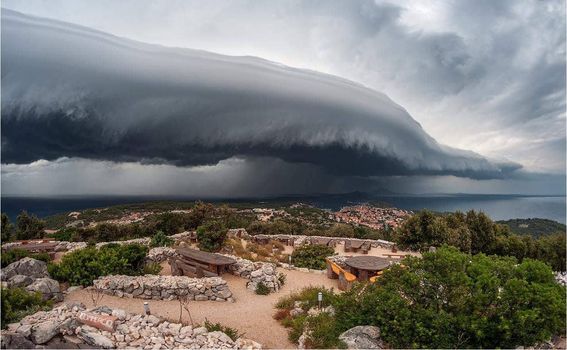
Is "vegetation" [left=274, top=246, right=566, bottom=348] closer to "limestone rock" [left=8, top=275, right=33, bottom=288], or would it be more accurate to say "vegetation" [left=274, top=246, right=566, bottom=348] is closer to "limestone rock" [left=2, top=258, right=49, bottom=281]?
"limestone rock" [left=8, top=275, right=33, bottom=288]

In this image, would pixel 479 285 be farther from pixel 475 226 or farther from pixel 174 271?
pixel 475 226

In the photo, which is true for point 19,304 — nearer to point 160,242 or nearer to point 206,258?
point 206,258

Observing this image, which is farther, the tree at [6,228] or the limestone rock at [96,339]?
the tree at [6,228]

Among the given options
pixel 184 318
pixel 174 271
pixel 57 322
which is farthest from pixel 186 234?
pixel 57 322

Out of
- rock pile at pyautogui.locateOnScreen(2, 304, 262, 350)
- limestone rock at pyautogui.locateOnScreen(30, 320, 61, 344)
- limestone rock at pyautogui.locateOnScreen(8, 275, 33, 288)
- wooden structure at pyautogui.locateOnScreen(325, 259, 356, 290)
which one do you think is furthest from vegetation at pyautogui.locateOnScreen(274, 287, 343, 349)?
limestone rock at pyautogui.locateOnScreen(8, 275, 33, 288)

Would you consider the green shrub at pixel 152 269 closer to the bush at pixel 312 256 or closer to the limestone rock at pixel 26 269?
the limestone rock at pixel 26 269

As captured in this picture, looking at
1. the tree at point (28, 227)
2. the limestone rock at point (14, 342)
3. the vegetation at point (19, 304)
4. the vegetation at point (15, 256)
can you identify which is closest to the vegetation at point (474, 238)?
the vegetation at point (19, 304)

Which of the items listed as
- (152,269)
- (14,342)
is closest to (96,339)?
(14,342)
